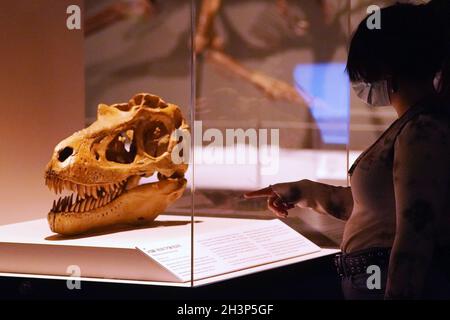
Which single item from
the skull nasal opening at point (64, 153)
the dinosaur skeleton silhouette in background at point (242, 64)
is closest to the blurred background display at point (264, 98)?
the dinosaur skeleton silhouette in background at point (242, 64)

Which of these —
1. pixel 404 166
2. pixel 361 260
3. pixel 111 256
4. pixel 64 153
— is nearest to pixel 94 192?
pixel 64 153

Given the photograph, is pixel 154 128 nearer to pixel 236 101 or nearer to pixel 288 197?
pixel 236 101

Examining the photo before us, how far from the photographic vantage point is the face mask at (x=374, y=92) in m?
2.16

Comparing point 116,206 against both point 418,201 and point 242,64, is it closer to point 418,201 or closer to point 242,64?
point 242,64

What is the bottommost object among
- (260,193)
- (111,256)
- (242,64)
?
(111,256)

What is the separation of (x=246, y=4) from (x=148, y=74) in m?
0.49

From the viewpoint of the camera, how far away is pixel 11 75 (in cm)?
343

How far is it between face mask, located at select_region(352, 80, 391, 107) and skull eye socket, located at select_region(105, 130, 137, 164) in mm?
1301

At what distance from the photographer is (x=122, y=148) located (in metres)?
3.25

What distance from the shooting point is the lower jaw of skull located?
3.09 m

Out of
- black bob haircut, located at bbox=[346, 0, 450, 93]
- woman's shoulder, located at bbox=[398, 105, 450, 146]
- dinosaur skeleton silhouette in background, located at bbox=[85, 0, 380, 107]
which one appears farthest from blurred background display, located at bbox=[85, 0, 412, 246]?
woman's shoulder, located at bbox=[398, 105, 450, 146]

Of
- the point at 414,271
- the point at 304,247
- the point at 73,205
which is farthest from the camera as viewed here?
the point at 73,205

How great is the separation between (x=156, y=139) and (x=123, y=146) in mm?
158
